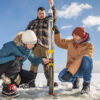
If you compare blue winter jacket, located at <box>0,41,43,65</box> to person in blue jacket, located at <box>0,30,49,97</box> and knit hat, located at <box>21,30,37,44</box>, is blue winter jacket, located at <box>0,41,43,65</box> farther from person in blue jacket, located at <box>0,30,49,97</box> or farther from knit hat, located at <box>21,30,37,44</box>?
knit hat, located at <box>21,30,37,44</box>

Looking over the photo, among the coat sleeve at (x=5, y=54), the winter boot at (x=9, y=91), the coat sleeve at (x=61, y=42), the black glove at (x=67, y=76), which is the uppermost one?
the coat sleeve at (x=61, y=42)

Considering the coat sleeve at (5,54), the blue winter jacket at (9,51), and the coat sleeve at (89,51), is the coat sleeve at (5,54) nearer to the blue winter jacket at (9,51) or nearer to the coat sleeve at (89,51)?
the blue winter jacket at (9,51)

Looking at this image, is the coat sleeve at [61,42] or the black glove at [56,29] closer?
the black glove at [56,29]

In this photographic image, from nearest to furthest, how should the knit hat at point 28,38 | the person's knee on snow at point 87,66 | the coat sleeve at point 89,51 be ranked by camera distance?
the knit hat at point 28,38, the person's knee on snow at point 87,66, the coat sleeve at point 89,51

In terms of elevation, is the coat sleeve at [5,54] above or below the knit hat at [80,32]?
below

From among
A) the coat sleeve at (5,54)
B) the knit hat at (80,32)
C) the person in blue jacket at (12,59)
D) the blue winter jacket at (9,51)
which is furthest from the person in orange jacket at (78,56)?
the coat sleeve at (5,54)

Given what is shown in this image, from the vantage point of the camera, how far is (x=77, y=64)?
317 centimetres

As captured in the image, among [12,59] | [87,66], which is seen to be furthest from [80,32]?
[12,59]

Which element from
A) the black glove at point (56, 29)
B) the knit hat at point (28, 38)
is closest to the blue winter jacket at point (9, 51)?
the knit hat at point (28, 38)

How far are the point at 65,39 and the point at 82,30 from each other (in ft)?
1.43

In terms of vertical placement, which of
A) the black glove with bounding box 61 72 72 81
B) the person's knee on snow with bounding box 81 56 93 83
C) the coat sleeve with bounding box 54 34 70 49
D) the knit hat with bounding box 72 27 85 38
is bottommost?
the black glove with bounding box 61 72 72 81

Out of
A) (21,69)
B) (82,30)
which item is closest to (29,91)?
(21,69)

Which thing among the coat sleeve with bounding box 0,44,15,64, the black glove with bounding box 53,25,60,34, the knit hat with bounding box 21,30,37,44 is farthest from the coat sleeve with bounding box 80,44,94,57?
the coat sleeve with bounding box 0,44,15,64

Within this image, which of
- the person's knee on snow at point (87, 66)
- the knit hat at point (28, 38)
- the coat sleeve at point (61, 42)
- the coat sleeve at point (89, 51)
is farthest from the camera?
the coat sleeve at point (61, 42)
